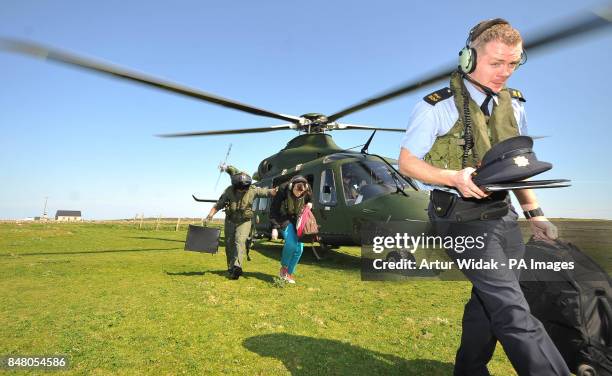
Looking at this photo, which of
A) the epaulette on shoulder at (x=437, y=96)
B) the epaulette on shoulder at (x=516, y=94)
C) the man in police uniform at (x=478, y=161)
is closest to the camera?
the man in police uniform at (x=478, y=161)

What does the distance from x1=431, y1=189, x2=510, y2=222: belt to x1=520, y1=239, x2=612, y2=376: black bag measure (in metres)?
0.50

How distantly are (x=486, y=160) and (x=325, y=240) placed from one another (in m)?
6.97

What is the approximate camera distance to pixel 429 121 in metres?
2.09

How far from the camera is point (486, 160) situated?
5.89 ft

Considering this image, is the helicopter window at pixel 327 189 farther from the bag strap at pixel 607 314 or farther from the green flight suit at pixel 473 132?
the bag strap at pixel 607 314

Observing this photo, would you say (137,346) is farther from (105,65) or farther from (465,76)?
(105,65)

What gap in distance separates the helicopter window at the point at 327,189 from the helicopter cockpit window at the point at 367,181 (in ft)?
1.07

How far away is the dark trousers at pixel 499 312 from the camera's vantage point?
1748 mm

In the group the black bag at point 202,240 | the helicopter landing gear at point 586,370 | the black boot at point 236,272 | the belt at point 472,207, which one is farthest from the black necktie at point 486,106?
the black bag at point 202,240

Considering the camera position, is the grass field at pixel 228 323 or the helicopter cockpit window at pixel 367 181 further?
the helicopter cockpit window at pixel 367 181

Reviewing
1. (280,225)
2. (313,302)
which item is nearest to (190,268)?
(280,225)

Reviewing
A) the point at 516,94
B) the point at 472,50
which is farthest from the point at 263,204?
the point at 472,50

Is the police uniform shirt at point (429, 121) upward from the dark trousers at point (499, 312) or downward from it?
upward

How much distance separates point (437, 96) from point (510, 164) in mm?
619
